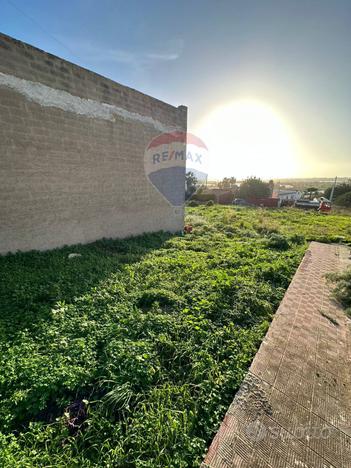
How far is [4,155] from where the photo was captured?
3725mm

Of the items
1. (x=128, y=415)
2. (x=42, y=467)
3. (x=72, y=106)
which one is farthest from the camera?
(x=72, y=106)

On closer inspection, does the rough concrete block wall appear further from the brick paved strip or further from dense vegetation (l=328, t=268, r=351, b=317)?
dense vegetation (l=328, t=268, r=351, b=317)

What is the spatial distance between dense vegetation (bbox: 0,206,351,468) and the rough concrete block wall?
2.89ft

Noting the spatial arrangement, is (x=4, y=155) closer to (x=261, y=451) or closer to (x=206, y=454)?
(x=206, y=454)

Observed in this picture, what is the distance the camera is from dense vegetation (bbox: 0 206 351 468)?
151cm

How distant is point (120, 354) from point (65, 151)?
13.9ft

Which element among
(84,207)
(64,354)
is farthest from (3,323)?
(84,207)

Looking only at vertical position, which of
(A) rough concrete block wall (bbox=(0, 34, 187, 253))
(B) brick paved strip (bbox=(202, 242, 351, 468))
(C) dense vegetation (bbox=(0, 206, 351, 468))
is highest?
(A) rough concrete block wall (bbox=(0, 34, 187, 253))

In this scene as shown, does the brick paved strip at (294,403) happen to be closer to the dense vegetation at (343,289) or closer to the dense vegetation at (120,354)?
the dense vegetation at (120,354)

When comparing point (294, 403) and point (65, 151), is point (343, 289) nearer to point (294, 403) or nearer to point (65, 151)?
point (294, 403)

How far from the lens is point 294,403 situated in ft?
6.21

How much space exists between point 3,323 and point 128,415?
1794 mm

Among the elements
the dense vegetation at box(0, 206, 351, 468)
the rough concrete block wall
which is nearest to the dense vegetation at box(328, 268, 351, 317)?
the dense vegetation at box(0, 206, 351, 468)

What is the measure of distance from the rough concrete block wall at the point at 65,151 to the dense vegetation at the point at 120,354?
0.88 meters
